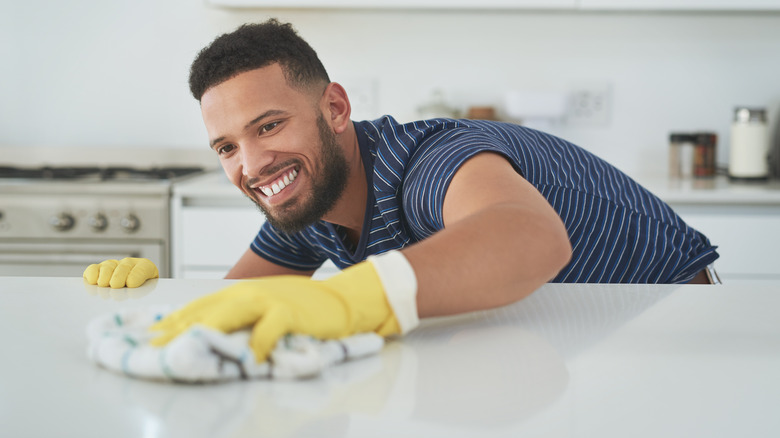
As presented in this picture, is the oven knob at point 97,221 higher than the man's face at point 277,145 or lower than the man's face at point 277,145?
lower

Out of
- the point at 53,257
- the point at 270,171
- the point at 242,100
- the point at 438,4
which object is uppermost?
the point at 438,4

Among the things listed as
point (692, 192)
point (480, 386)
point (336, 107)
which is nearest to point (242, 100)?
point (336, 107)

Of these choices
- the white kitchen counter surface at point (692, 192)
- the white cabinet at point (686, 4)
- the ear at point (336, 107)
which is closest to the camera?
the ear at point (336, 107)

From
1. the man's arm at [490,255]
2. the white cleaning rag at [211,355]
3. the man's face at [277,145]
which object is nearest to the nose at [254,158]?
the man's face at [277,145]

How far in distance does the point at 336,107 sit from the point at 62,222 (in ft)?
4.14

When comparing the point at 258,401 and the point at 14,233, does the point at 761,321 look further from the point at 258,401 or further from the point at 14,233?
the point at 14,233

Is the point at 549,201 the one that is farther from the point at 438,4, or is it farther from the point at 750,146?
the point at 750,146

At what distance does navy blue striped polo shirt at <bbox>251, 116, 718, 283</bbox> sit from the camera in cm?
98

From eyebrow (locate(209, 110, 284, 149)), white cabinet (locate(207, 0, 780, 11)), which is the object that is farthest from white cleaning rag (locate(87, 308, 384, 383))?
white cabinet (locate(207, 0, 780, 11))

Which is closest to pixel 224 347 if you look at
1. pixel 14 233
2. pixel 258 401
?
pixel 258 401

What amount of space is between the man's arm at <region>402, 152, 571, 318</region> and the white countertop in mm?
29

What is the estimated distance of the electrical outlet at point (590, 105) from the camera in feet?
8.60

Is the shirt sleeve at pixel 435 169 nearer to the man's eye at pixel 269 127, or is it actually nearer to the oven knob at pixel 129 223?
the man's eye at pixel 269 127

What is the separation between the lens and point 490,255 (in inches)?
25.2
